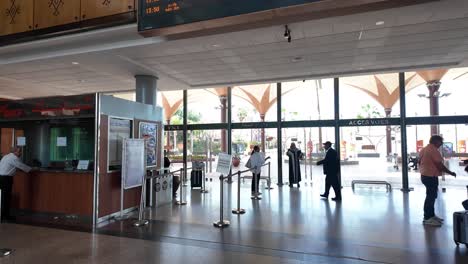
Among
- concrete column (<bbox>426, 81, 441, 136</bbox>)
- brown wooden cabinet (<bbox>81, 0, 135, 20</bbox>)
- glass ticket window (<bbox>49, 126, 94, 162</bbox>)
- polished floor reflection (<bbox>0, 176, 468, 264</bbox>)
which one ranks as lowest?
polished floor reflection (<bbox>0, 176, 468, 264</bbox>)

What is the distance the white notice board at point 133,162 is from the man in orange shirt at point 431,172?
5.35 meters

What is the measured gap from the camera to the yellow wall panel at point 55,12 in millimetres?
5129

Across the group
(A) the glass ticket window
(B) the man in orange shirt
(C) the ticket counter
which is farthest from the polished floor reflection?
(A) the glass ticket window

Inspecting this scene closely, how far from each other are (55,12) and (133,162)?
308cm

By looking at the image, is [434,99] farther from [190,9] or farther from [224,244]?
[190,9]

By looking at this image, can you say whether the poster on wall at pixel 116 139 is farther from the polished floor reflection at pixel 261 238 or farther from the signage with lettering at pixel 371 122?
the signage with lettering at pixel 371 122

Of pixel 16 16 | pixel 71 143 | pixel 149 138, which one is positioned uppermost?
pixel 16 16

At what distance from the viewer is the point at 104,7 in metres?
4.93

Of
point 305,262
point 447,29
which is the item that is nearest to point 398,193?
point 447,29

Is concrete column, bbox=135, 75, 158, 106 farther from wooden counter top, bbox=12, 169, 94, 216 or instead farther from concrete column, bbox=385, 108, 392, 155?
concrete column, bbox=385, 108, 392, 155

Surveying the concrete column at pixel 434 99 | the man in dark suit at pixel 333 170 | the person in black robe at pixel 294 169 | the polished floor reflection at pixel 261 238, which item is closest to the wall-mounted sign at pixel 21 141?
the polished floor reflection at pixel 261 238

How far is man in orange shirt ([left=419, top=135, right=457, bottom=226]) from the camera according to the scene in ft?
→ 16.5

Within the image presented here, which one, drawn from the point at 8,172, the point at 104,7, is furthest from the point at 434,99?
the point at 8,172

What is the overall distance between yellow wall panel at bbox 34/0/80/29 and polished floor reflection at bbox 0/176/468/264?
12.0 ft
